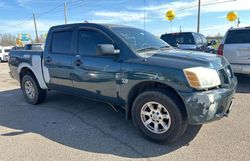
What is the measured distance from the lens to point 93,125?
13.4ft

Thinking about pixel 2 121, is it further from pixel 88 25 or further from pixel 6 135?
pixel 88 25

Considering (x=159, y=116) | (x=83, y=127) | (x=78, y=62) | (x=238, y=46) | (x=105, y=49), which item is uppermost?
(x=105, y=49)

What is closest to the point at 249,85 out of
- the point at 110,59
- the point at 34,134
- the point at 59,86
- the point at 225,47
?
the point at 225,47

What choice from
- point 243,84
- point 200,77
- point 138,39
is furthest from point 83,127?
point 243,84

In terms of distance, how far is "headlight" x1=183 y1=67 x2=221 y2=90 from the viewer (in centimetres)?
287

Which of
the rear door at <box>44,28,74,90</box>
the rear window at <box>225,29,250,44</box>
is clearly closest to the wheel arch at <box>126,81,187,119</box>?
the rear door at <box>44,28,74,90</box>

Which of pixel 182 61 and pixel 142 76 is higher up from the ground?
pixel 182 61

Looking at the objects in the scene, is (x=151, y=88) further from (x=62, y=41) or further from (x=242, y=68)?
(x=242, y=68)

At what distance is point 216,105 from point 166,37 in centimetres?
815

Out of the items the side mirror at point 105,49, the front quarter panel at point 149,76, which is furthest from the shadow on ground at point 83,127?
the side mirror at point 105,49

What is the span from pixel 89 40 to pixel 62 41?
33.2 inches

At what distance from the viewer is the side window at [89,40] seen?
3.87 metres

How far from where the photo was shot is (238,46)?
640cm

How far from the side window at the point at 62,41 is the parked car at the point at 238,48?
4778mm
